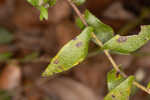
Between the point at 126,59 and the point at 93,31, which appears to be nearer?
the point at 93,31

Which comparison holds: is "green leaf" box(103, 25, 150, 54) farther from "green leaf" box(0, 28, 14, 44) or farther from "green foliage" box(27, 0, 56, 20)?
"green leaf" box(0, 28, 14, 44)

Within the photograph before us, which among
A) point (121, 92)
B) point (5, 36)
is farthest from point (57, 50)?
point (121, 92)

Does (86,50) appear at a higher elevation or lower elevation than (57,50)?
higher

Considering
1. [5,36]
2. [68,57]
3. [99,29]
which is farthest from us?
[5,36]

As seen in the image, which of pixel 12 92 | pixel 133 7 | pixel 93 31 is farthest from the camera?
pixel 133 7

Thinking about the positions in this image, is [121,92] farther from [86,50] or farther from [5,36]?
[5,36]

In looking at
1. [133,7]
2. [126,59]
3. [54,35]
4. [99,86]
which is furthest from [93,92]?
[133,7]

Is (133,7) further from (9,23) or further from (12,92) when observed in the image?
(12,92)
